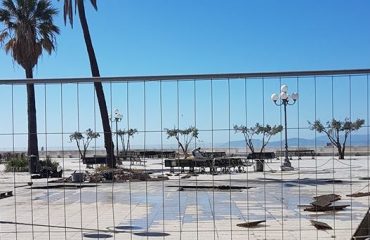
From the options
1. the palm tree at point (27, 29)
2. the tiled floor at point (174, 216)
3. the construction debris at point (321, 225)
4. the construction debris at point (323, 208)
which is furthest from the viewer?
the palm tree at point (27, 29)

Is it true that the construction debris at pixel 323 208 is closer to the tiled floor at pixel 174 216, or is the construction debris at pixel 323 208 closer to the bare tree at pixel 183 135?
the tiled floor at pixel 174 216

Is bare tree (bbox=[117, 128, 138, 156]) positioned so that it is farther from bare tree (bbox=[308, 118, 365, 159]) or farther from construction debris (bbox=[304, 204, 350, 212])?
construction debris (bbox=[304, 204, 350, 212])

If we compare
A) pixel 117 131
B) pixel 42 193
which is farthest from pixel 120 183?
pixel 117 131

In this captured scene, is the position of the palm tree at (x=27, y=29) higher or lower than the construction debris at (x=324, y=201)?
higher

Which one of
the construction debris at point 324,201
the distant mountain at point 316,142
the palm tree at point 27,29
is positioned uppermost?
the palm tree at point 27,29

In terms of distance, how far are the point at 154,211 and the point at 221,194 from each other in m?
5.17

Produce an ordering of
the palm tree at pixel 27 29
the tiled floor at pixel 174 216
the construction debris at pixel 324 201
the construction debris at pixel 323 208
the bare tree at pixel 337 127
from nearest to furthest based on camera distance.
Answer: the bare tree at pixel 337 127
the tiled floor at pixel 174 216
the construction debris at pixel 323 208
the construction debris at pixel 324 201
the palm tree at pixel 27 29

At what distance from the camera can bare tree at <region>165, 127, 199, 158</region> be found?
7603 mm

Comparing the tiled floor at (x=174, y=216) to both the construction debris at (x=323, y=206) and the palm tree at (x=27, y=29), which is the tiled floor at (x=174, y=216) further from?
the palm tree at (x=27, y=29)

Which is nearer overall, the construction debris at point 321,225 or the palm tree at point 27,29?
the construction debris at point 321,225

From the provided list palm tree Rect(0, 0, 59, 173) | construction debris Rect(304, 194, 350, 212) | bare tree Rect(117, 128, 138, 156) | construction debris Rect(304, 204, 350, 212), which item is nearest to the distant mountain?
bare tree Rect(117, 128, 138, 156)

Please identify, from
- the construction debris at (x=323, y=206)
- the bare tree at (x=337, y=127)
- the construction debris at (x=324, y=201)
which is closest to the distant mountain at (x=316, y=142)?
the bare tree at (x=337, y=127)

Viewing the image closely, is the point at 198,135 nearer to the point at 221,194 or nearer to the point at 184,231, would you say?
the point at 184,231

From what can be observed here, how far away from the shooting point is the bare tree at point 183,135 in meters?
7.60
